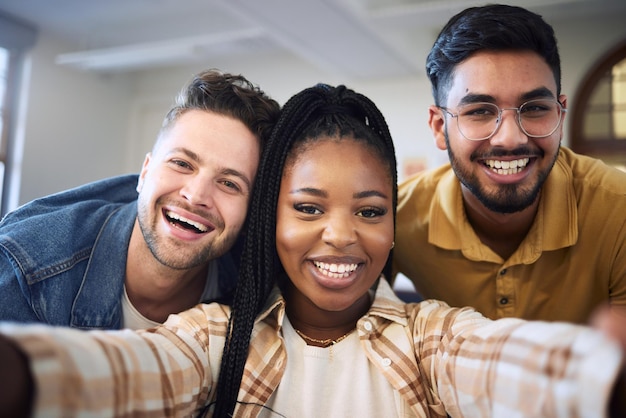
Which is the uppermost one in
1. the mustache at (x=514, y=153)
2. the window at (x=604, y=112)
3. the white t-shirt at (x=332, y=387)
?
the window at (x=604, y=112)

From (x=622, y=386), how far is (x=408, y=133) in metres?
4.96

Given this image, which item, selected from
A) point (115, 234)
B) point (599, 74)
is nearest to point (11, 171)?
point (115, 234)

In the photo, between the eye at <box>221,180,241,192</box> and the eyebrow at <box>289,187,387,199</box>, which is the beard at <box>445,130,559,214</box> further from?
the eye at <box>221,180,241,192</box>

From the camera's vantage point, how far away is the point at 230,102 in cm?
154

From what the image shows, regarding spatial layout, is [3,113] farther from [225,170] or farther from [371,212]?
[371,212]

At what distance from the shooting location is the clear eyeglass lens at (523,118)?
146 centimetres

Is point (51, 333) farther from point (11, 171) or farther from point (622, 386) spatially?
point (11, 171)

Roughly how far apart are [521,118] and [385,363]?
2.45 feet

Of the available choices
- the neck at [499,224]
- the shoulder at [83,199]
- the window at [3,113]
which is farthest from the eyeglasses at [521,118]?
the window at [3,113]

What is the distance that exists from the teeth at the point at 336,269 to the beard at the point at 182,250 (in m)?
0.32

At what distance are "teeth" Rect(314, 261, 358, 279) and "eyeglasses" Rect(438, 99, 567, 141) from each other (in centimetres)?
55

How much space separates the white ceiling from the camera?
152 inches

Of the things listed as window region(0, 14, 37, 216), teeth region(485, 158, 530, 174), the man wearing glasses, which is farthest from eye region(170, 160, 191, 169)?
window region(0, 14, 37, 216)

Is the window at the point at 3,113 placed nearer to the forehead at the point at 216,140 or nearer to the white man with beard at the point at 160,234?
the white man with beard at the point at 160,234
